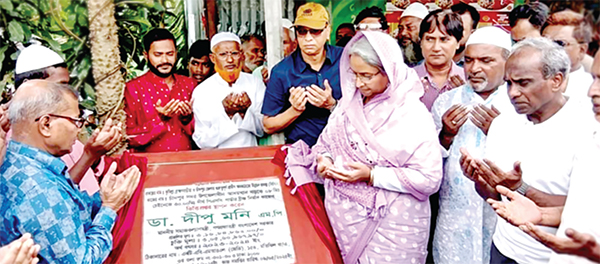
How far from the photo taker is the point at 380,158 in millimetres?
2547

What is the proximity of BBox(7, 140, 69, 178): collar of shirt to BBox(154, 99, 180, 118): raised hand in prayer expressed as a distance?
99 cm

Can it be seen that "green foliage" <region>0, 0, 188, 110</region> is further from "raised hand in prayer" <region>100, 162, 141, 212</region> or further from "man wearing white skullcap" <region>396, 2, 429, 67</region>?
"man wearing white skullcap" <region>396, 2, 429, 67</region>

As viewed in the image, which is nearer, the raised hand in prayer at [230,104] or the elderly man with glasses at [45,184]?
the elderly man with glasses at [45,184]

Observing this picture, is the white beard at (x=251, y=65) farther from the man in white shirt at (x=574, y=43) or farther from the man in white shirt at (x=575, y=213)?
the man in white shirt at (x=575, y=213)

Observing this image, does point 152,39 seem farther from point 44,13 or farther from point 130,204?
point 130,204

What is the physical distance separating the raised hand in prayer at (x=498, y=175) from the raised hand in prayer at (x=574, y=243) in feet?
1.19

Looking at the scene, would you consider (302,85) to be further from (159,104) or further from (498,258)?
(498,258)

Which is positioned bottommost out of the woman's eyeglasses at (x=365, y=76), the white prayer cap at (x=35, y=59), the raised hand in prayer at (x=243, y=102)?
the raised hand in prayer at (x=243, y=102)

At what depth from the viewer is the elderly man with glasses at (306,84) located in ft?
9.45

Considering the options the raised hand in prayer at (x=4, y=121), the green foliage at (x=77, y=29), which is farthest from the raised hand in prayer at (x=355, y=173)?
the raised hand in prayer at (x=4, y=121)

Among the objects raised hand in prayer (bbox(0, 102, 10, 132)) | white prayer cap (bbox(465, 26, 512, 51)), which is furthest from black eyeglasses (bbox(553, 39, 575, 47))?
raised hand in prayer (bbox(0, 102, 10, 132))

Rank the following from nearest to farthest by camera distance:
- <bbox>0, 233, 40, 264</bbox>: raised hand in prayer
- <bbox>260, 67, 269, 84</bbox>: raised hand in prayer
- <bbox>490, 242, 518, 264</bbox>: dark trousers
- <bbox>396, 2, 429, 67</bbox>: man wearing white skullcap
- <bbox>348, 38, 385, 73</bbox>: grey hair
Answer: <bbox>0, 233, 40, 264</bbox>: raised hand in prayer → <bbox>490, 242, 518, 264</bbox>: dark trousers → <bbox>348, 38, 385, 73</bbox>: grey hair → <bbox>260, 67, 269, 84</bbox>: raised hand in prayer → <bbox>396, 2, 429, 67</bbox>: man wearing white skullcap

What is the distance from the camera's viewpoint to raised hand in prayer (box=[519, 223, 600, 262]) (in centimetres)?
149

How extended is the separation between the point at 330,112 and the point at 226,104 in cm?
66
